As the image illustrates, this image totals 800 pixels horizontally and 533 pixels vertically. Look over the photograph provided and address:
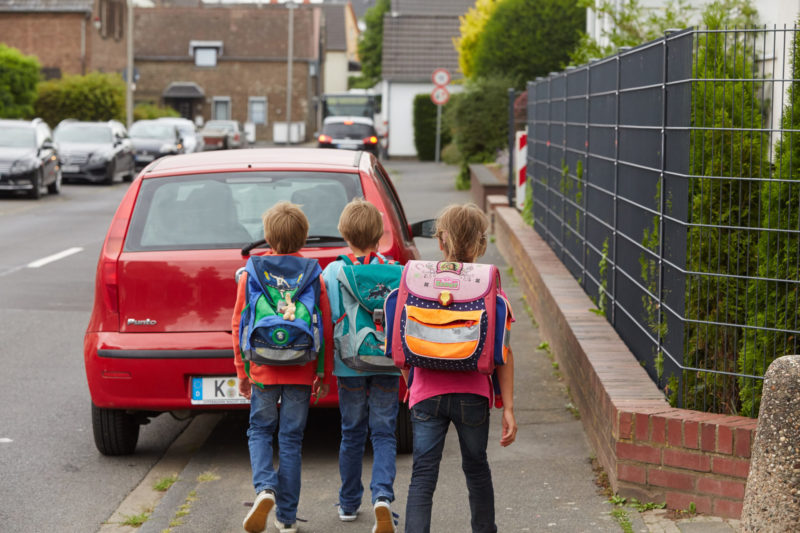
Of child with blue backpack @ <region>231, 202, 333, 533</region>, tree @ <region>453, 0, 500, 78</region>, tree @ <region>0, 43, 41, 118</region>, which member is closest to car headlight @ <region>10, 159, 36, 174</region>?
tree @ <region>453, 0, 500, 78</region>

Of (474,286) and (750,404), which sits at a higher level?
(474,286)

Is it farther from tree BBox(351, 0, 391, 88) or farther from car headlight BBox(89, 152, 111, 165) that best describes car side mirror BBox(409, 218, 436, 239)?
tree BBox(351, 0, 391, 88)

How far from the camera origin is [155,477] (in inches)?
235

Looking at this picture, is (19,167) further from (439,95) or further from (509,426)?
(509,426)

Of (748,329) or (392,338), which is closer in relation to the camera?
(392,338)

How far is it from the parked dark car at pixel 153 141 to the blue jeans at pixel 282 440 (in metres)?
30.3

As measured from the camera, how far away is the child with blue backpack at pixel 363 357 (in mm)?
4723

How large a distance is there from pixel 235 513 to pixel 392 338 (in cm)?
138

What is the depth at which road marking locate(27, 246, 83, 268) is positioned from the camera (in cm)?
1445

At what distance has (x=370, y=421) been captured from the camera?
16.2ft

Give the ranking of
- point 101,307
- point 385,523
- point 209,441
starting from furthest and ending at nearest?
point 209,441 < point 101,307 < point 385,523

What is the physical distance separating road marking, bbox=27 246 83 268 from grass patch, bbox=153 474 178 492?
354 inches

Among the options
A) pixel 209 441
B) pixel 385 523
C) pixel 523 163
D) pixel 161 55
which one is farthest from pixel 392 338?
pixel 161 55

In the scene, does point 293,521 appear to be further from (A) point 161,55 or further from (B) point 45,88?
(A) point 161,55
